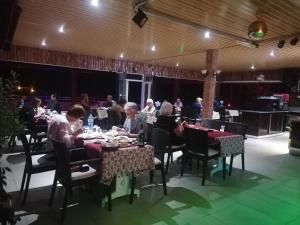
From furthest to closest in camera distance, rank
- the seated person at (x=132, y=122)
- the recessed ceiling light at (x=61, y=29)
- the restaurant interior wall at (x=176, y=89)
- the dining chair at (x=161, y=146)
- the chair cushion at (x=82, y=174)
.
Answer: the restaurant interior wall at (x=176, y=89), the recessed ceiling light at (x=61, y=29), the seated person at (x=132, y=122), the dining chair at (x=161, y=146), the chair cushion at (x=82, y=174)

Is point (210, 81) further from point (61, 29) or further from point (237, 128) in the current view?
point (61, 29)

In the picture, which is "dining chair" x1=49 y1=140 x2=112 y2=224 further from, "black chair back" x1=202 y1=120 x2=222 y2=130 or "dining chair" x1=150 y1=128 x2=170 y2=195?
"black chair back" x1=202 y1=120 x2=222 y2=130

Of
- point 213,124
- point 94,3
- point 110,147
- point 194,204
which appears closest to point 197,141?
point 194,204

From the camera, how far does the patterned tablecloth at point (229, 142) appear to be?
4.33m

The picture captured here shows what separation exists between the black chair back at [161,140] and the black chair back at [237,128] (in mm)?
1950

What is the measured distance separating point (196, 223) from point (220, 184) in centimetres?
140

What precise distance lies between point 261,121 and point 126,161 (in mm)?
7784

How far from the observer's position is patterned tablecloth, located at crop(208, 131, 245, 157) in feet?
A: 14.2

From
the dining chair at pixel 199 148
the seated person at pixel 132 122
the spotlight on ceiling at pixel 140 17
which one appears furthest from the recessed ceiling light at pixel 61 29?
the dining chair at pixel 199 148

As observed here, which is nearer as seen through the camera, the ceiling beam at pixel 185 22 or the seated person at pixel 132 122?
the ceiling beam at pixel 185 22

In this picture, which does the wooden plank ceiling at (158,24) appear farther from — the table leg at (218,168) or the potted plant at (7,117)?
the potted plant at (7,117)

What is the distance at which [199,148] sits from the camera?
4.14 metres

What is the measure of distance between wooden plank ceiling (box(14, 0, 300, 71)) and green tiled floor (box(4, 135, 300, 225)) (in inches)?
119

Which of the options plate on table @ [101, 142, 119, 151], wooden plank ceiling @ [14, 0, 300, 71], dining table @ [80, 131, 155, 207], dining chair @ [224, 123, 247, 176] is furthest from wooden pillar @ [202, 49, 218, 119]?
plate on table @ [101, 142, 119, 151]
